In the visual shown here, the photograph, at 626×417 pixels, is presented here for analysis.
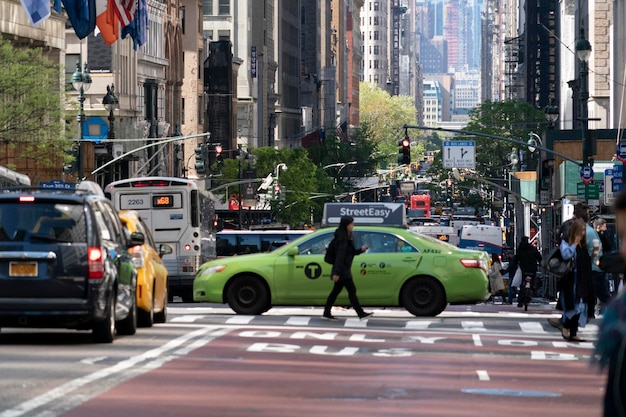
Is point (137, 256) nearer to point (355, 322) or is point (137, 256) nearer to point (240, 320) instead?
point (240, 320)

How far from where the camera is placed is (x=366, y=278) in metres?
26.8

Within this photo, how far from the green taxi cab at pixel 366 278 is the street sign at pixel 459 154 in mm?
72412

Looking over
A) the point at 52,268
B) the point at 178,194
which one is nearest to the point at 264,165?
the point at 178,194

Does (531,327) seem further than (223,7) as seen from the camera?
No

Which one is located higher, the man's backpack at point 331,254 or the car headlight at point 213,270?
the man's backpack at point 331,254

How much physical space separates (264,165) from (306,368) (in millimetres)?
107374

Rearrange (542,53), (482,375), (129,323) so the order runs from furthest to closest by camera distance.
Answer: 1. (542,53)
2. (129,323)
3. (482,375)

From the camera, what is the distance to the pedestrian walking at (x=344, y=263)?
24.8m

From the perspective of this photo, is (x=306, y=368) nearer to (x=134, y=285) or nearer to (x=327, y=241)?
(x=134, y=285)

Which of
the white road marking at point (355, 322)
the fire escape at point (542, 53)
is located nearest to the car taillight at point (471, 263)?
the white road marking at point (355, 322)

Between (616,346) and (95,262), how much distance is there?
454 inches

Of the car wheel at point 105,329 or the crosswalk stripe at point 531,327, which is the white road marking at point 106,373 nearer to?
the car wheel at point 105,329

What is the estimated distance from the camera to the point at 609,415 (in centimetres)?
663

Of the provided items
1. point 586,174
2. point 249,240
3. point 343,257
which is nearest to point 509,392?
point 343,257
